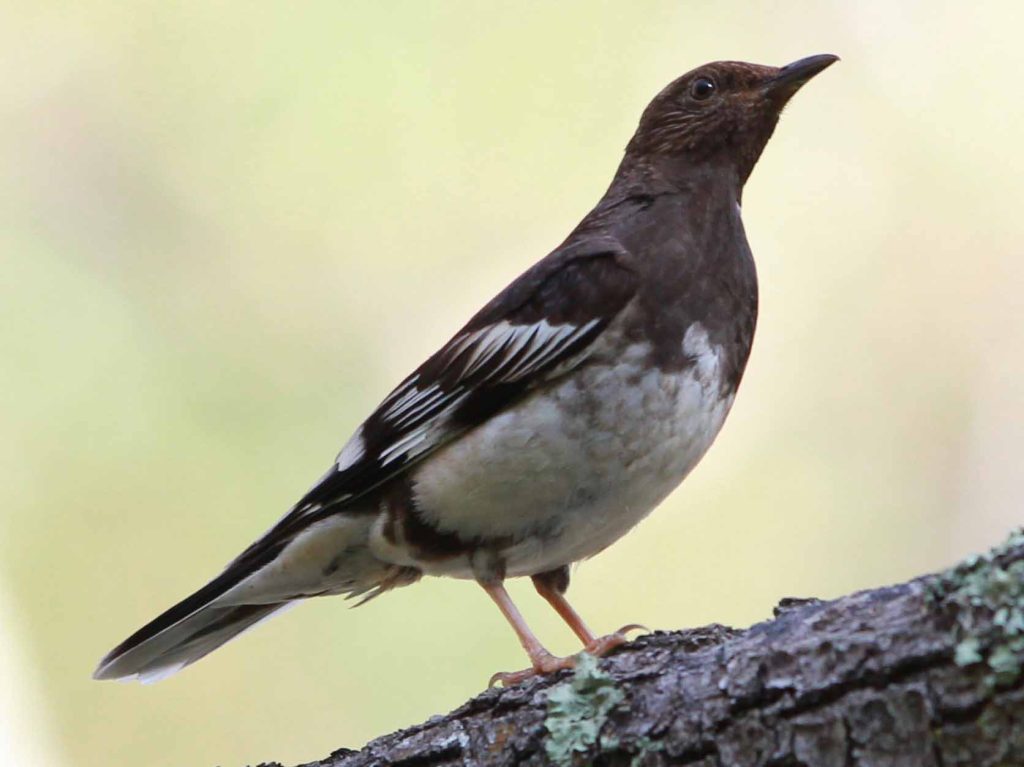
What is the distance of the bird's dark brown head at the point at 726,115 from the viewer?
613 cm

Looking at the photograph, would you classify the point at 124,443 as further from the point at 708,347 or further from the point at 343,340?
the point at 708,347

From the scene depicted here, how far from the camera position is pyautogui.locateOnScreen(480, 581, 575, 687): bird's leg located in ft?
15.5

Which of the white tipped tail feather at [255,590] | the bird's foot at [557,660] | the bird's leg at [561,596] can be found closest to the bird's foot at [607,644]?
the bird's foot at [557,660]

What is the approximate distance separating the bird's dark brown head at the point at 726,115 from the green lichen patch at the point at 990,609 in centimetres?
333

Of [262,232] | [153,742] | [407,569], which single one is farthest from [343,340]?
[407,569]

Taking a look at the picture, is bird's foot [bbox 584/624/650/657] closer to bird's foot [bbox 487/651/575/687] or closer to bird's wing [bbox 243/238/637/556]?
bird's foot [bbox 487/651/575/687]

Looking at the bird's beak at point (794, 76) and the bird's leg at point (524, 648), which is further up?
the bird's beak at point (794, 76)

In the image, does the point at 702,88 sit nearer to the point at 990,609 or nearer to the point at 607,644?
the point at 607,644

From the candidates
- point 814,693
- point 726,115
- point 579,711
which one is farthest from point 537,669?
point 726,115

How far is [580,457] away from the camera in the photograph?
503 centimetres

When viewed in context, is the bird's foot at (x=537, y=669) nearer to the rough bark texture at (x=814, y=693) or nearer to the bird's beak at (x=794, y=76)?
the rough bark texture at (x=814, y=693)

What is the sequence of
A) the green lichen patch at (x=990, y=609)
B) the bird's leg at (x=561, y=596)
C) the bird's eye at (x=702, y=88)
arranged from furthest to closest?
1. the bird's eye at (x=702, y=88)
2. the bird's leg at (x=561, y=596)
3. the green lichen patch at (x=990, y=609)

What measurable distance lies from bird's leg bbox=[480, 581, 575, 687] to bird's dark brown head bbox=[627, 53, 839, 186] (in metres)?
2.04

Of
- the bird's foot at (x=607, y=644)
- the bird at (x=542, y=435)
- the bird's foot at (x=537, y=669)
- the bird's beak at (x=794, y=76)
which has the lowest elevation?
the bird's foot at (x=607, y=644)
